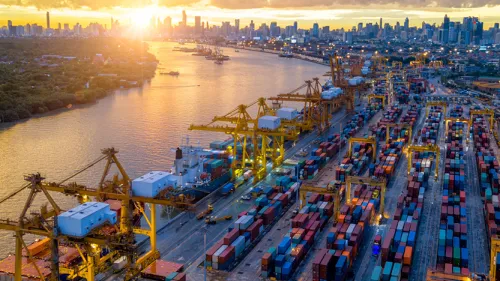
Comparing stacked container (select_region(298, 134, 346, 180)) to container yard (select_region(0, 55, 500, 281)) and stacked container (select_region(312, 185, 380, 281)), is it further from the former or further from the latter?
stacked container (select_region(312, 185, 380, 281))

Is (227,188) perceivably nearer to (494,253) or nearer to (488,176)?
(494,253)

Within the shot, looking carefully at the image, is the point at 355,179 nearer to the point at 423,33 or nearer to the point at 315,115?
the point at 315,115

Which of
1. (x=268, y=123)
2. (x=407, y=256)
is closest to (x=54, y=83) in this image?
(x=268, y=123)

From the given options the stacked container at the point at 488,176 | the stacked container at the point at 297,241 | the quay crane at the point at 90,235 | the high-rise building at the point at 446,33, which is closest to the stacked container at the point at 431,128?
the stacked container at the point at 488,176

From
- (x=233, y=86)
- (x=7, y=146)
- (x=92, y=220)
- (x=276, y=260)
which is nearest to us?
(x=92, y=220)

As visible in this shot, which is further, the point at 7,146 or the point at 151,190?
the point at 7,146

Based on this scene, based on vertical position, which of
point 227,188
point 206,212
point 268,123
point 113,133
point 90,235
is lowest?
point 206,212

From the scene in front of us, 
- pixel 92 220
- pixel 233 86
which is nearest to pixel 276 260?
pixel 92 220
